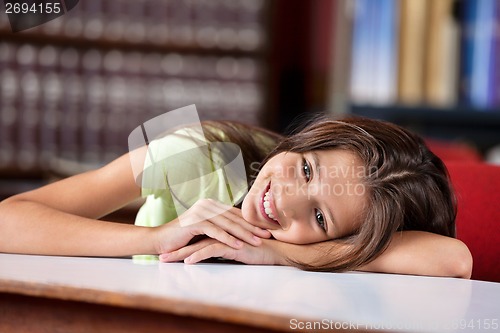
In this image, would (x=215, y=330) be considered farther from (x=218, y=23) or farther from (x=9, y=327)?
(x=218, y=23)

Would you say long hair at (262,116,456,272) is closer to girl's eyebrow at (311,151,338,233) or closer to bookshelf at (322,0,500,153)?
girl's eyebrow at (311,151,338,233)

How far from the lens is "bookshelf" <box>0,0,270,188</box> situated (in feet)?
9.98

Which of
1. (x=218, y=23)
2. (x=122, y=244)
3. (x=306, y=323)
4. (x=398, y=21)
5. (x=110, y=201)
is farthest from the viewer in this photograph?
(x=218, y=23)

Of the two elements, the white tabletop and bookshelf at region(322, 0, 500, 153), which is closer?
the white tabletop

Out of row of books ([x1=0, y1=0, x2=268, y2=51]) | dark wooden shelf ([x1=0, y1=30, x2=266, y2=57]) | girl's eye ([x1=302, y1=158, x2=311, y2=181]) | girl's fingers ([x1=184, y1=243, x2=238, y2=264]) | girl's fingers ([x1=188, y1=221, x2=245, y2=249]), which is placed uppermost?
row of books ([x1=0, y1=0, x2=268, y2=51])

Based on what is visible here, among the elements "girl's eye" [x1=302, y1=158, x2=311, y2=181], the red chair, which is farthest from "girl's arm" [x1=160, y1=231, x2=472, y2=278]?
the red chair

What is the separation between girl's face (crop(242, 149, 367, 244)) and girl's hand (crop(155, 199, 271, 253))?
47 mm

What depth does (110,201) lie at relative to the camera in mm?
1403

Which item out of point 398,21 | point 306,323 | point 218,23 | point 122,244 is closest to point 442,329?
point 306,323

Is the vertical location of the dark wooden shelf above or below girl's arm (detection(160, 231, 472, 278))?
above

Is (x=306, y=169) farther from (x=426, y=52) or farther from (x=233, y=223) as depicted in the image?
(x=426, y=52)

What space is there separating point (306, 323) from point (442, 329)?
0.42ft

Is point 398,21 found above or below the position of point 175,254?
above

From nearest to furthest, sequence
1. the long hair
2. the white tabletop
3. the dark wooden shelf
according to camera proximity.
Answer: the white tabletop, the long hair, the dark wooden shelf
